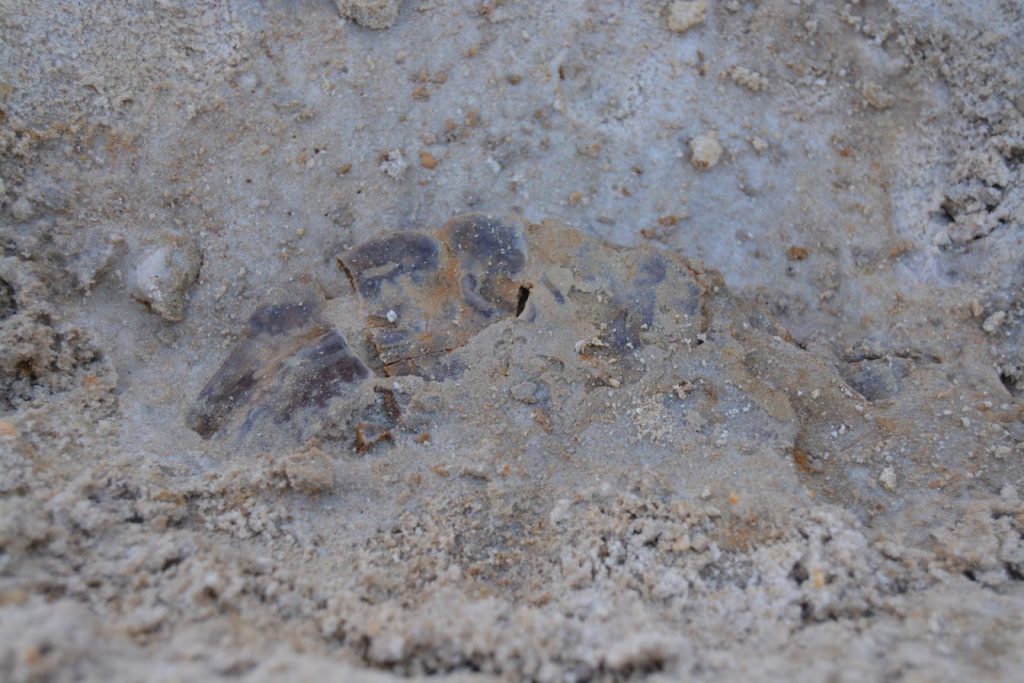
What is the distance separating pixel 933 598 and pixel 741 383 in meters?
0.84

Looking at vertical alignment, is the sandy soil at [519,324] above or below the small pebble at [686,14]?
below

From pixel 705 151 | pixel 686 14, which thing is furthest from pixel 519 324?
pixel 686 14

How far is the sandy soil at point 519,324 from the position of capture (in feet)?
5.69

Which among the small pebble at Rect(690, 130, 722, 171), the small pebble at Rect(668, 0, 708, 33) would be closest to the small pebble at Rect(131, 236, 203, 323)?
the small pebble at Rect(690, 130, 722, 171)

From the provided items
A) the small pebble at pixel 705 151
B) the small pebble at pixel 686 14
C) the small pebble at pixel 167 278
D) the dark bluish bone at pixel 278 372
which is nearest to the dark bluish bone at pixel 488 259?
the dark bluish bone at pixel 278 372

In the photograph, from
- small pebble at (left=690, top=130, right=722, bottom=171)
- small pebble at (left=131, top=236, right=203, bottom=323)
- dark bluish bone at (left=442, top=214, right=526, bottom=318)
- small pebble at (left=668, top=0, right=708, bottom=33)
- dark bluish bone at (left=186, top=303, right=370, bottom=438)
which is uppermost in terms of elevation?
small pebble at (left=668, top=0, right=708, bottom=33)

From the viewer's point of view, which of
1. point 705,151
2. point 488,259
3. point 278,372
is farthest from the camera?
point 705,151

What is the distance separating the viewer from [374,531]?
199 cm

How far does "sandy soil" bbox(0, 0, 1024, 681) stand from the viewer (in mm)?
1734

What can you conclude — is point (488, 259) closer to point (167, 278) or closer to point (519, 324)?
point (519, 324)

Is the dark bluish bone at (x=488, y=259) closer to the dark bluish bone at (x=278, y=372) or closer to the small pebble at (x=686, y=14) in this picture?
the dark bluish bone at (x=278, y=372)

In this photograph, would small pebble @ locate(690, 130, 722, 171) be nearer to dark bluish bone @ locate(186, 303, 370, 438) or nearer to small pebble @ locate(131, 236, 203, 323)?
dark bluish bone @ locate(186, 303, 370, 438)

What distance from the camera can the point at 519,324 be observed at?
248 cm

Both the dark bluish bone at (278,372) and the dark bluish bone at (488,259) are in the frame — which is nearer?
the dark bluish bone at (278,372)
